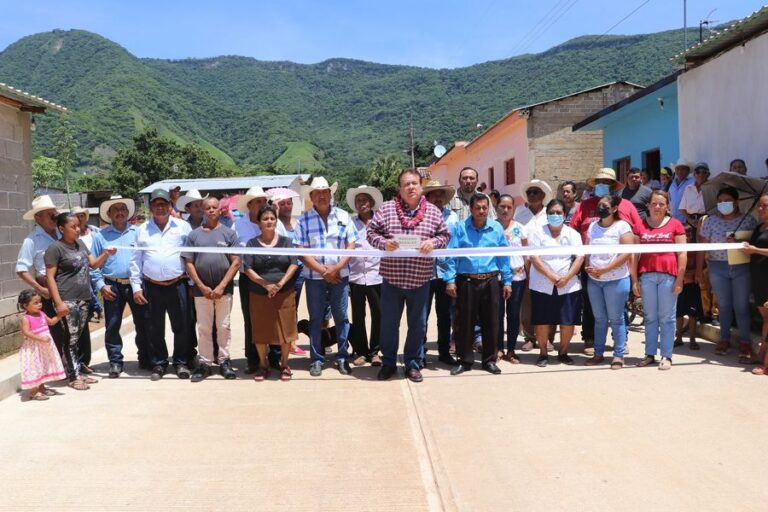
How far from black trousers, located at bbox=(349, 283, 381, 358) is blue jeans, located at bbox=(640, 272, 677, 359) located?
8.74 ft

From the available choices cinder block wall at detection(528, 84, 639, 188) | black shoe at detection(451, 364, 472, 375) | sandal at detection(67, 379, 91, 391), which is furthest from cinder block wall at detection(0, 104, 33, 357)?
cinder block wall at detection(528, 84, 639, 188)

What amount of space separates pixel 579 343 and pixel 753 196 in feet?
8.25

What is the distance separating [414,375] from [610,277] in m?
2.20

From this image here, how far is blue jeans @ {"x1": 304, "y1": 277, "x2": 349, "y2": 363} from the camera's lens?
22.2 feet

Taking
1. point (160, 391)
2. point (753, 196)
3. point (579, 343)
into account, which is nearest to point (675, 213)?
point (753, 196)

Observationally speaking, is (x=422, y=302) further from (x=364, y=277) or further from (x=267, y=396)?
(x=267, y=396)

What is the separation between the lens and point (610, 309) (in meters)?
6.75

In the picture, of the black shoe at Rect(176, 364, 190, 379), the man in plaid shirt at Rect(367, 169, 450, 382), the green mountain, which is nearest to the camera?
the man in plaid shirt at Rect(367, 169, 450, 382)

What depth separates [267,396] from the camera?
5930 mm

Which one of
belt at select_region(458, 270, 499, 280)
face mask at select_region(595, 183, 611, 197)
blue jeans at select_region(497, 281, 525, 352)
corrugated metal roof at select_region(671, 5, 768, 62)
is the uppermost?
corrugated metal roof at select_region(671, 5, 768, 62)

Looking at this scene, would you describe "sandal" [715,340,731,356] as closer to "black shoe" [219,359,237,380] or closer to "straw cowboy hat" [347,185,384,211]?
"straw cowboy hat" [347,185,384,211]

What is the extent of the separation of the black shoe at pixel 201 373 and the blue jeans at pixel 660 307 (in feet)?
14.4

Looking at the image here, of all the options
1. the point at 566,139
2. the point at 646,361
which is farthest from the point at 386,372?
the point at 566,139

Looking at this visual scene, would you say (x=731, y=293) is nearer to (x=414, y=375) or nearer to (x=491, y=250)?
(x=491, y=250)
